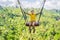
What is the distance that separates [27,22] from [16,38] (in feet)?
409

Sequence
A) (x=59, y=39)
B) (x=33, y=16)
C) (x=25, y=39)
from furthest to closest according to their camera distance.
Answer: (x=25, y=39), (x=59, y=39), (x=33, y=16)

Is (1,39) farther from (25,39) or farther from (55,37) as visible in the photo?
(55,37)

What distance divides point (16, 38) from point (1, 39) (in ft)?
42.5

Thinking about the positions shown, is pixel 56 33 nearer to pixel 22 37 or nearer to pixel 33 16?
pixel 22 37

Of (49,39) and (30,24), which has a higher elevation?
(30,24)

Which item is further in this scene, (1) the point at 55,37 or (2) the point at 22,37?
(2) the point at 22,37

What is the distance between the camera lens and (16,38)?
147 metres

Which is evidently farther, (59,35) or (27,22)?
(59,35)

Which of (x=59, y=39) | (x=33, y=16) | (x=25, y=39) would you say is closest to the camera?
(x=33, y=16)

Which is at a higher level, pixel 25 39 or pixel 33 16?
pixel 33 16

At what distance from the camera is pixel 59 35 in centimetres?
14312

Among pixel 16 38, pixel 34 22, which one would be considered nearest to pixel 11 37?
pixel 16 38

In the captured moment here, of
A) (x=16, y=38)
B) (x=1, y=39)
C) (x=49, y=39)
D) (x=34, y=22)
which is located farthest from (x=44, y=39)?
(x=34, y=22)

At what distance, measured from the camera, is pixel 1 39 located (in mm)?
136125
